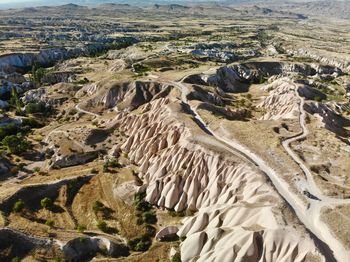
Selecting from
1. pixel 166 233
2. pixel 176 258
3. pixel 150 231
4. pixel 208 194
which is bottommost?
pixel 150 231

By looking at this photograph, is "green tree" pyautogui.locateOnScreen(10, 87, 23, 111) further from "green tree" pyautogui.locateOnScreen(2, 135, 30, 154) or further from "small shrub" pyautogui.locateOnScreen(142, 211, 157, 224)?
"small shrub" pyautogui.locateOnScreen(142, 211, 157, 224)

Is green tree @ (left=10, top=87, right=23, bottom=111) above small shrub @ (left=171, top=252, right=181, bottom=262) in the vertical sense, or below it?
below

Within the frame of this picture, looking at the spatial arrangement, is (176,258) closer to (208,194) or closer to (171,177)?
(208,194)

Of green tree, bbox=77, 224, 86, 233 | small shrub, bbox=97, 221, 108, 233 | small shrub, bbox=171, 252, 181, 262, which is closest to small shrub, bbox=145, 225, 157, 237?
small shrub, bbox=97, 221, 108, 233

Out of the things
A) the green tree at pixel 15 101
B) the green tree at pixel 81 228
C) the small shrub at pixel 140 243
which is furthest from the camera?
the green tree at pixel 15 101

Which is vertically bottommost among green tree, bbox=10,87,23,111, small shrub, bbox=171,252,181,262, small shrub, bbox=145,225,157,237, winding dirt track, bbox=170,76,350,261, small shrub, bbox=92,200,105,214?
green tree, bbox=10,87,23,111

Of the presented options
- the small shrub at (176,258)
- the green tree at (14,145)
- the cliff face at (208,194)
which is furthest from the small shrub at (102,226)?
the green tree at (14,145)

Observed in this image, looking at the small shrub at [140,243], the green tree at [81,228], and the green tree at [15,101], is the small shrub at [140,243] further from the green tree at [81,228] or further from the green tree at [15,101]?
the green tree at [15,101]

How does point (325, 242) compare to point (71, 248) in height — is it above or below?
above

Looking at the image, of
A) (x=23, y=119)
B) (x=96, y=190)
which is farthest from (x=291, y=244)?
(x=23, y=119)

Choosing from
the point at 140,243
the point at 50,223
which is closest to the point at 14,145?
the point at 50,223

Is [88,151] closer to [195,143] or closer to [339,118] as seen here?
[195,143]
